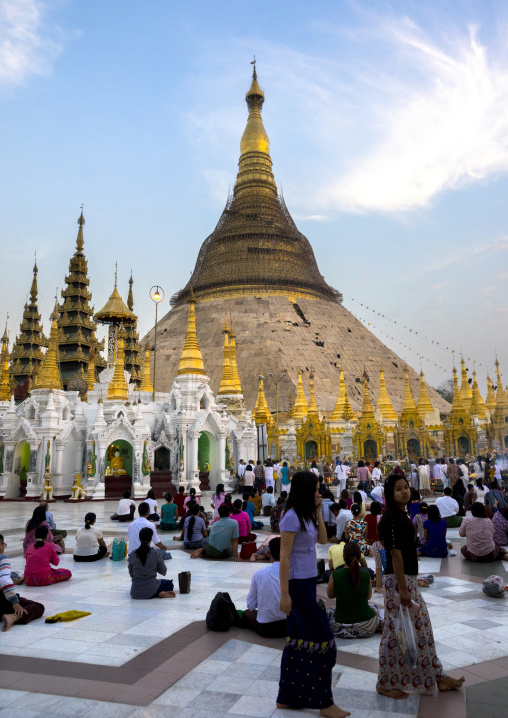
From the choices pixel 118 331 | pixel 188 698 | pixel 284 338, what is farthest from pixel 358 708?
pixel 284 338

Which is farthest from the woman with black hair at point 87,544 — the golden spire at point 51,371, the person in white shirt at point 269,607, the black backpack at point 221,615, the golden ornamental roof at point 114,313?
the golden ornamental roof at point 114,313

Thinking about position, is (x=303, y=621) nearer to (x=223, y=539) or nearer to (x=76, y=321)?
(x=223, y=539)

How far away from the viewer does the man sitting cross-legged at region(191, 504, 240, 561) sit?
9.40 m

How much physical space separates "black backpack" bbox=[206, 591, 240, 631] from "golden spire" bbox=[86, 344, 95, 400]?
29.7m

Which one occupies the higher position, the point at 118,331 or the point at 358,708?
the point at 118,331

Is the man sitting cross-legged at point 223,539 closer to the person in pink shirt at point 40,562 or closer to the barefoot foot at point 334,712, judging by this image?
the person in pink shirt at point 40,562

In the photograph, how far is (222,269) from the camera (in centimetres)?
6575

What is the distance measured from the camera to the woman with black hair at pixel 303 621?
13.4ft

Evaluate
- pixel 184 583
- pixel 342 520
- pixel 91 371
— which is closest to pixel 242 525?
pixel 342 520

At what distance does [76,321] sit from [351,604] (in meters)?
39.4

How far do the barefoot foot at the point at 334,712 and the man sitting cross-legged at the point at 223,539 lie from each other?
5.20m

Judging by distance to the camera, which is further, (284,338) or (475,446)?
(284,338)

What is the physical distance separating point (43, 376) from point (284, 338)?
3386cm

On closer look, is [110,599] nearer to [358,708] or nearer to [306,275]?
[358,708]
